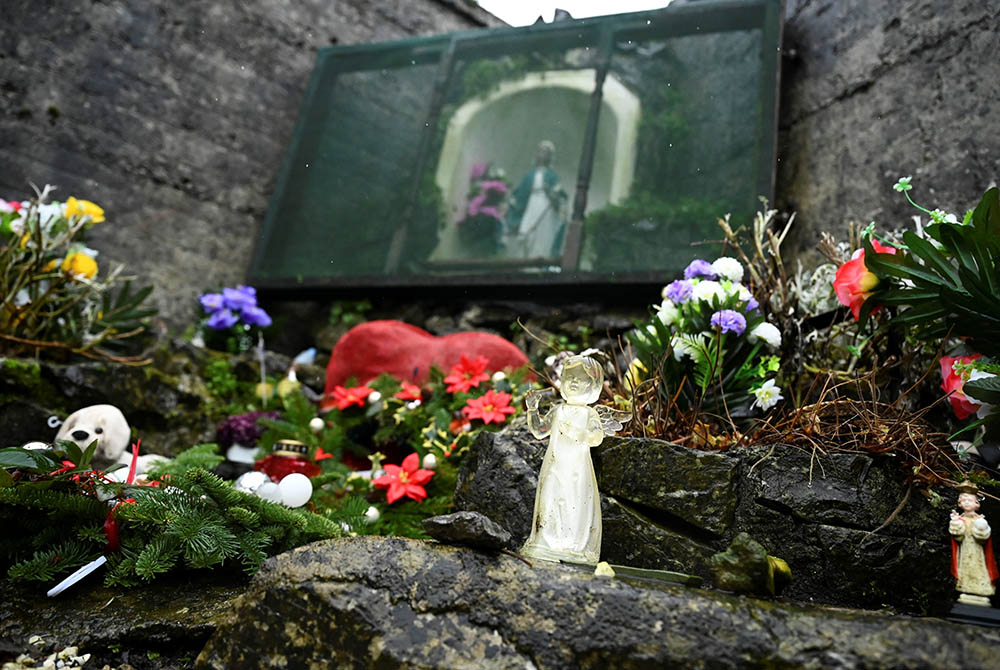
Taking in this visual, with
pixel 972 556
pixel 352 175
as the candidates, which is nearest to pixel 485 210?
pixel 352 175

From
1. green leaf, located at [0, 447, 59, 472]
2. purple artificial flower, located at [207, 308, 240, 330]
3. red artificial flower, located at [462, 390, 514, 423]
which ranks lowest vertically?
green leaf, located at [0, 447, 59, 472]

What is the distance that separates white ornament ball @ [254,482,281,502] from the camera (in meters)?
2.54

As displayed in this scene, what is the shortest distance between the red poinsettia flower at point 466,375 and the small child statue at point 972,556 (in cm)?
206

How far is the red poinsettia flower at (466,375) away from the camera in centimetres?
345

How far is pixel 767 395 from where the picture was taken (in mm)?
2527

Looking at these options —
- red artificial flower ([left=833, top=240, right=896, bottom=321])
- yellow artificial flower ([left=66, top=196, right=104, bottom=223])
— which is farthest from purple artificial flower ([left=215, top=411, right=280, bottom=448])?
red artificial flower ([left=833, top=240, right=896, bottom=321])

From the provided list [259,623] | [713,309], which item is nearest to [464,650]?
[259,623]

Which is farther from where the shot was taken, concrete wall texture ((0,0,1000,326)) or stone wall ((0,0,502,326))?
stone wall ((0,0,502,326))

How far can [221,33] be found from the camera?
6.04m

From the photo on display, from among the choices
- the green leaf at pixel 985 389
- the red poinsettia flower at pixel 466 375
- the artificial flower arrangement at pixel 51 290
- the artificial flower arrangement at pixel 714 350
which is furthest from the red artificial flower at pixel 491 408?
the artificial flower arrangement at pixel 51 290

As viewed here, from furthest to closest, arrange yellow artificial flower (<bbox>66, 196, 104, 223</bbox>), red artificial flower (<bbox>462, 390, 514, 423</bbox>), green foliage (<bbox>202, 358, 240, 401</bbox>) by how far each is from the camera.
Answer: green foliage (<bbox>202, 358, 240, 401</bbox>) → yellow artificial flower (<bbox>66, 196, 104, 223</bbox>) → red artificial flower (<bbox>462, 390, 514, 423</bbox>)

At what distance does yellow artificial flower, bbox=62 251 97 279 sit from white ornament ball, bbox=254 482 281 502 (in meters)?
2.17

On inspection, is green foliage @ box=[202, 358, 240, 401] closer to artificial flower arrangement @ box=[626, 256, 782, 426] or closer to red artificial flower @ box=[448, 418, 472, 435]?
red artificial flower @ box=[448, 418, 472, 435]

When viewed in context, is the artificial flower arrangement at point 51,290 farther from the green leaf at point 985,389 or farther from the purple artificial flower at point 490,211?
the green leaf at point 985,389
